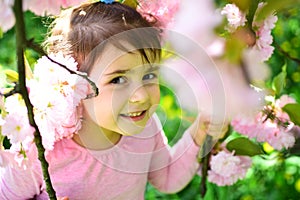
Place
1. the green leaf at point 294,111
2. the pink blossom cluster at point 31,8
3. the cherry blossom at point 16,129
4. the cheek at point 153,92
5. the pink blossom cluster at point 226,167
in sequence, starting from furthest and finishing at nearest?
the pink blossom cluster at point 226,167 < the cheek at point 153,92 < the green leaf at point 294,111 < the cherry blossom at point 16,129 < the pink blossom cluster at point 31,8

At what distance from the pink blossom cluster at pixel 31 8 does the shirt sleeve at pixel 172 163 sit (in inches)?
29.9

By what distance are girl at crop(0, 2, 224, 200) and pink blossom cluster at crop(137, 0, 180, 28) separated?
0.06 ft

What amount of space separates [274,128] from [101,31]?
0.46 meters

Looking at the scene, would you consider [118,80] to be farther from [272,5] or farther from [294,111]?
[272,5]

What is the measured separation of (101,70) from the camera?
1477mm

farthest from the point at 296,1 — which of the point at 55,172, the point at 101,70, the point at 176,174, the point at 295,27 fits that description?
the point at 295,27

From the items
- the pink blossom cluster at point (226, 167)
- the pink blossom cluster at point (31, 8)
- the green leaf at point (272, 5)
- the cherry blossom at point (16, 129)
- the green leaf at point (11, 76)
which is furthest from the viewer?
the pink blossom cluster at point (226, 167)

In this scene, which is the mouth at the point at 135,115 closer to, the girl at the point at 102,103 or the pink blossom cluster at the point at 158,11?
the girl at the point at 102,103

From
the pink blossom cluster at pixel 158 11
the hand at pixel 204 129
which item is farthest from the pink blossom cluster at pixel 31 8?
the hand at pixel 204 129

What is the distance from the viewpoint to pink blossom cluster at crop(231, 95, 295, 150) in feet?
5.15

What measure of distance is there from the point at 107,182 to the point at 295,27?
1.57 m

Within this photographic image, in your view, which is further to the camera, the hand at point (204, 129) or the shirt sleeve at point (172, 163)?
the shirt sleeve at point (172, 163)

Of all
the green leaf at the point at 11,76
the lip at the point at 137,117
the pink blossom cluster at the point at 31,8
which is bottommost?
the lip at the point at 137,117

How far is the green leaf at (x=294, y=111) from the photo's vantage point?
1411 mm
